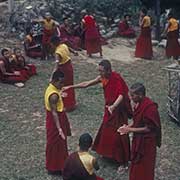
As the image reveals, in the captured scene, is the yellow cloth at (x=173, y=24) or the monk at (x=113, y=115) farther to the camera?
the yellow cloth at (x=173, y=24)

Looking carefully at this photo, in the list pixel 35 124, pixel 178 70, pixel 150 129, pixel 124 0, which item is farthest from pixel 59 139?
pixel 124 0

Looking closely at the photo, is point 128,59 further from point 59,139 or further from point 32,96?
point 59,139

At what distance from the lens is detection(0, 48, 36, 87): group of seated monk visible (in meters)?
12.5

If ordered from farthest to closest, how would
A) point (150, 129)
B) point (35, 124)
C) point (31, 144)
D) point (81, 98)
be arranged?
point (81, 98) < point (35, 124) < point (31, 144) < point (150, 129)

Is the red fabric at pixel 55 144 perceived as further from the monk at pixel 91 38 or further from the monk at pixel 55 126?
the monk at pixel 91 38

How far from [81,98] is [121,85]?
3584 millimetres

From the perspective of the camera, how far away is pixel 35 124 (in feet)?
33.4

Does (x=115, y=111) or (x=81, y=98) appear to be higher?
(x=115, y=111)

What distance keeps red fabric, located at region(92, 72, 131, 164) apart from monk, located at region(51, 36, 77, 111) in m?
2.04

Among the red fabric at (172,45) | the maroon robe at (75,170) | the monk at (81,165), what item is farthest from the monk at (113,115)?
the red fabric at (172,45)

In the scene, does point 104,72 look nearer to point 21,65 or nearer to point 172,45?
point 21,65

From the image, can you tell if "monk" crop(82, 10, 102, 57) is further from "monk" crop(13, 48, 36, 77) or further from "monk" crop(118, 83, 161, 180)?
"monk" crop(118, 83, 161, 180)

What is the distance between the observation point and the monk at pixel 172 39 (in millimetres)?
14906

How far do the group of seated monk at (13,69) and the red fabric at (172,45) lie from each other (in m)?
4.23
